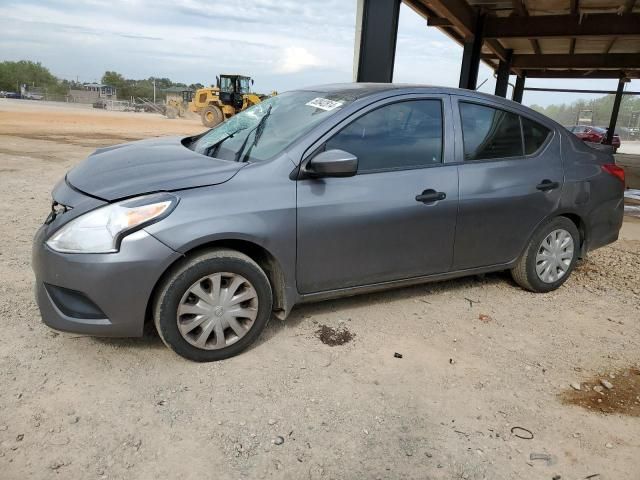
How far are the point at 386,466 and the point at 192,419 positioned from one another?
973mm

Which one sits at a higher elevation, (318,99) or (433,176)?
(318,99)

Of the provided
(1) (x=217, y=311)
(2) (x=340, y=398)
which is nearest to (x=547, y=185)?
(2) (x=340, y=398)

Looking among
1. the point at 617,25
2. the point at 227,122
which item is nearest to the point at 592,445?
the point at 227,122

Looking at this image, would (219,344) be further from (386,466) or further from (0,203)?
(0,203)

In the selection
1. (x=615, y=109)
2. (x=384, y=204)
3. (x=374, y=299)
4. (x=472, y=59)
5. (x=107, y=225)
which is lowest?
(x=374, y=299)

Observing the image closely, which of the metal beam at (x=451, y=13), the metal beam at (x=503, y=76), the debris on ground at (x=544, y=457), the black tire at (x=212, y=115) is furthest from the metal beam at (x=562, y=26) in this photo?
the black tire at (x=212, y=115)

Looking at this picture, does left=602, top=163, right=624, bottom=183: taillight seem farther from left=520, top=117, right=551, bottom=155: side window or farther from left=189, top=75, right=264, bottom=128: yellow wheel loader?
left=189, top=75, right=264, bottom=128: yellow wheel loader

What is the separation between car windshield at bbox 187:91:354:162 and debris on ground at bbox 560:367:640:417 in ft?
7.45

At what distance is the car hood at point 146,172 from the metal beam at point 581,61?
56.7ft

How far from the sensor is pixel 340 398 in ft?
9.01

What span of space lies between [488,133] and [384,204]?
3.86 feet

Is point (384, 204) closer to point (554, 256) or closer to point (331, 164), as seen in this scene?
point (331, 164)

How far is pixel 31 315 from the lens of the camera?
342 cm

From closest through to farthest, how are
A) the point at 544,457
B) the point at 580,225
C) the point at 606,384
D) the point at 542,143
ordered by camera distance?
the point at 544,457 < the point at 606,384 < the point at 542,143 < the point at 580,225
